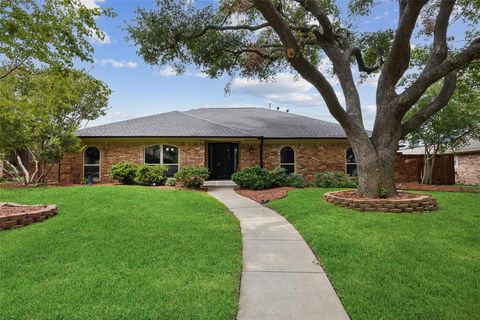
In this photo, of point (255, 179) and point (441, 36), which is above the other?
point (441, 36)

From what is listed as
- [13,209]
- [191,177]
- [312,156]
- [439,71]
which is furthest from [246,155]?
[13,209]

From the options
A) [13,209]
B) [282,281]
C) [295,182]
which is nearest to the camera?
[282,281]

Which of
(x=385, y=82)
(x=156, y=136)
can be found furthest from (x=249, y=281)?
(x=156, y=136)

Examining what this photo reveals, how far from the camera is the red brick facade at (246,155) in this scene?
54.0 feet

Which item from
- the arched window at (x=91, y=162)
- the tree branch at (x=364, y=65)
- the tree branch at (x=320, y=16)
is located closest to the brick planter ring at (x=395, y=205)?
the tree branch at (x=320, y=16)

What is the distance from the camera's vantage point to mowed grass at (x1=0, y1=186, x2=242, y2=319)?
335 centimetres

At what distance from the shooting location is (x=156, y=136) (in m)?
15.7

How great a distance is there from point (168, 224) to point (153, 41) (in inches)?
295

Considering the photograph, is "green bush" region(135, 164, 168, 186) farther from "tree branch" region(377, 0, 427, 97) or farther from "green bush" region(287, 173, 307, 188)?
"tree branch" region(377, 0, 427, 97)

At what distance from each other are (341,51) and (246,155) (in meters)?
7.48

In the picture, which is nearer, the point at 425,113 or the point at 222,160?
the point at 425,113

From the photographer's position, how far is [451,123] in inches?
599

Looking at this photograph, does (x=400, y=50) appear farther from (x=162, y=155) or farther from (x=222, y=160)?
(x=162, y=155)

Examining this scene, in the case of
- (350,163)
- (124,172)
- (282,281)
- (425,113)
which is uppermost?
(425,113)
